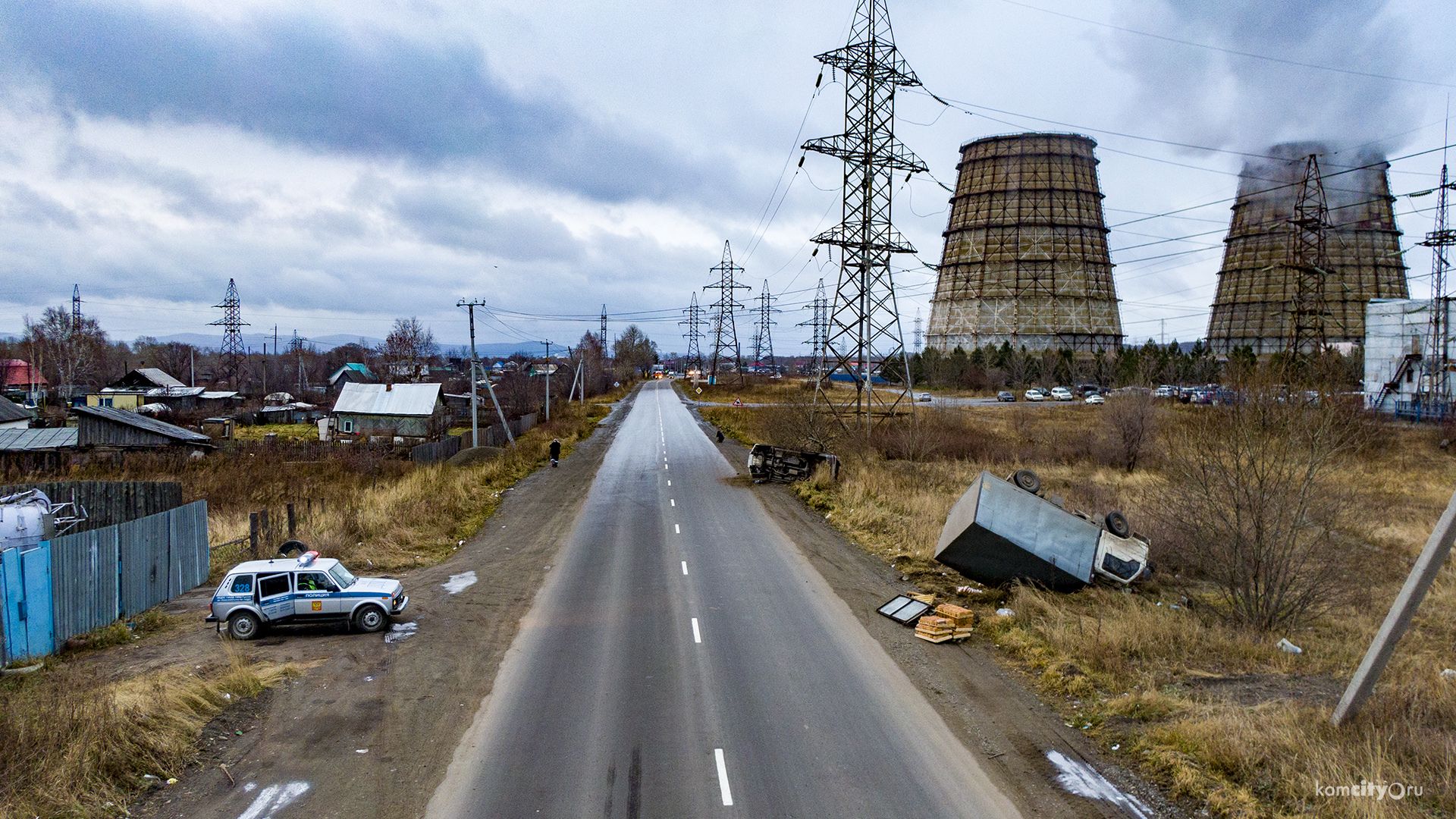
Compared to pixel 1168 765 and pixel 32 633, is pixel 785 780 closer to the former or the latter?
pixel 1168 765

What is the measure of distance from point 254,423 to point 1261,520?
78029mm

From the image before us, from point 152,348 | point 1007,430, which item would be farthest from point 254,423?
point 152,348

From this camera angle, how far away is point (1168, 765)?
8750mm

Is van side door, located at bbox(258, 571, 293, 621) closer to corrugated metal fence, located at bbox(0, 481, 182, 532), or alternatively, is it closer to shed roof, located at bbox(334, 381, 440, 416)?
corrugated metal fence, located at bbox(0, 481, 182, 532)

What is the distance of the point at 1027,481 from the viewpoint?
17.4 m

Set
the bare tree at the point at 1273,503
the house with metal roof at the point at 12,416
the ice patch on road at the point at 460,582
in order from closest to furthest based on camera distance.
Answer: the bare tree at the point at 1273,503 → the ice patch on road at the point at 460,582 → the house with metal roof at the point at 12,416

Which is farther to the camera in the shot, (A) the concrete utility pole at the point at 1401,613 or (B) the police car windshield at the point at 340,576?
(B) the police car windshield at the point at 340,576

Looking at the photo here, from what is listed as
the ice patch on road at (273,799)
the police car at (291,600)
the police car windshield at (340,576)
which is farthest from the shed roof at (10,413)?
the ice patch on road at (273,799)

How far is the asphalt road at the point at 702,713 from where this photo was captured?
8328 millimetres

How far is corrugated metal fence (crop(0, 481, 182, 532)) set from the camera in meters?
21.3

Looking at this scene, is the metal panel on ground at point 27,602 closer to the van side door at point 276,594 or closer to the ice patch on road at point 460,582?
the van side door at point 276,594

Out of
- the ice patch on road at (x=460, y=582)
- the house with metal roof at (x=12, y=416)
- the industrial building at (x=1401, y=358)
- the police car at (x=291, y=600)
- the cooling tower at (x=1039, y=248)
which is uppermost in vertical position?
the cooling tower at (x=1039, y=248)

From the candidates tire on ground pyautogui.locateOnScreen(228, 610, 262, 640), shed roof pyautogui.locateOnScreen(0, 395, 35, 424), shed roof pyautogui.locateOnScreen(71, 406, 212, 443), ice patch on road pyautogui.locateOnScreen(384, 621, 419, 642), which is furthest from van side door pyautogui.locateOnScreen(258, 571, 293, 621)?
shed roof pyautogui.locateOnScreen(0, 395, 35, 424)

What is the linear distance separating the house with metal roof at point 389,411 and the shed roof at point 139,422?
13.5 metres
